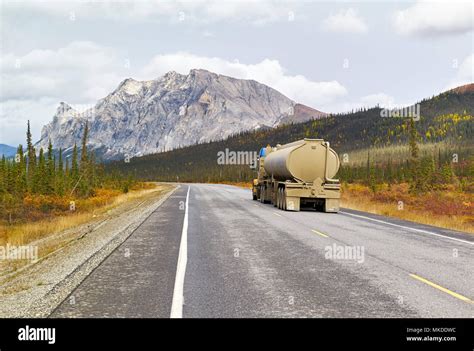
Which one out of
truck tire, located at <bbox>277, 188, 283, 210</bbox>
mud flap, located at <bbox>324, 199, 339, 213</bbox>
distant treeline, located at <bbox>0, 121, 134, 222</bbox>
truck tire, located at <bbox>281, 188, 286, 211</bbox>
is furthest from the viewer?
distant treeline, located at <bbox>0, 121, 134, 222</bbox>

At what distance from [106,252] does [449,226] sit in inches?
508

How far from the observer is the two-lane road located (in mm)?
5578

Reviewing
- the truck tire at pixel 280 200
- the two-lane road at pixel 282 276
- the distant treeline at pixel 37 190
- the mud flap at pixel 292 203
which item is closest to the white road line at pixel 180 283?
the two-lane road at pixel 282 276

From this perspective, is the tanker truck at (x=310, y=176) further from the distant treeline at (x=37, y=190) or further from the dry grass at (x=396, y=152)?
the dry grass at (x=396, y=152)

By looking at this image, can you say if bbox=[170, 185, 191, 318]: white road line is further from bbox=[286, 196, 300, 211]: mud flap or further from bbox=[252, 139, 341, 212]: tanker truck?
bbox=[252, 139, 341, 212]: tanker truck

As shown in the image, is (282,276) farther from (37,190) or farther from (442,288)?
(37,190)

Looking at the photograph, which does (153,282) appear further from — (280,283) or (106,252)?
(106,252)

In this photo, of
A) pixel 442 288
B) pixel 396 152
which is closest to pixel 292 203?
pixel 442 288

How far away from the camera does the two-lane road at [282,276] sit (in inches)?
220

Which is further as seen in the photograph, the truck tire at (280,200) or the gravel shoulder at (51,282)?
the truck tire at (280,200)

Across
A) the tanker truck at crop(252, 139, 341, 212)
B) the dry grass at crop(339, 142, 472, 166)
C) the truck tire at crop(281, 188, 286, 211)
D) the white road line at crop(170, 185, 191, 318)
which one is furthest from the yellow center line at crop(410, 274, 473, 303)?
the dry grass at crop(339, 142, 472, 166)
